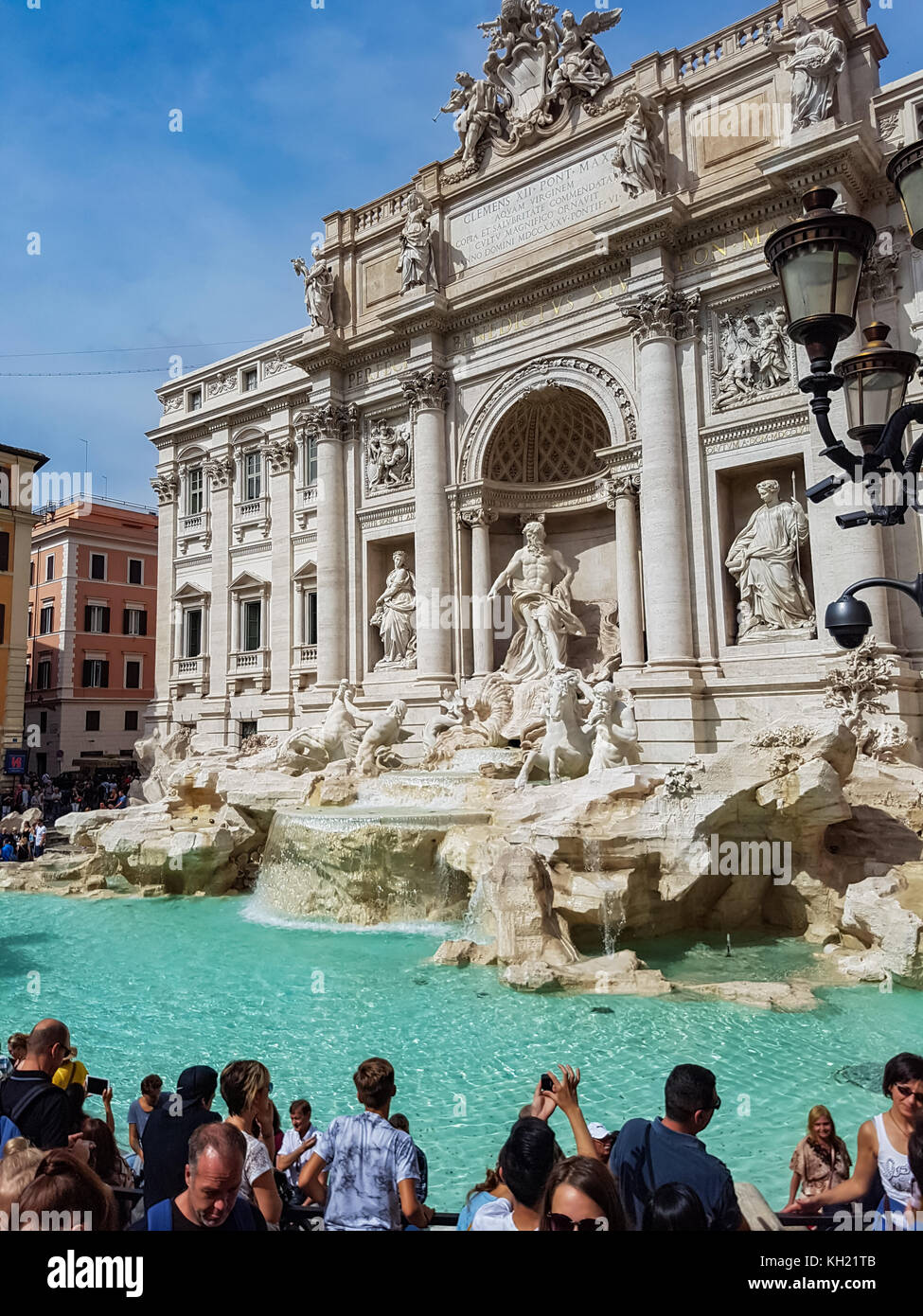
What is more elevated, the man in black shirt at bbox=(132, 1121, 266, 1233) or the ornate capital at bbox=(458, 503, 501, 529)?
the ornate capital at bbox=(458, 503, 501, 529)

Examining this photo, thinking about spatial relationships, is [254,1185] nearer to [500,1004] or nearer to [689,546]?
[500,1004]

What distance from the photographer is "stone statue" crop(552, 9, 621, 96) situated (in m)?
18.6

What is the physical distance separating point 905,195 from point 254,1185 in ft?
16.9

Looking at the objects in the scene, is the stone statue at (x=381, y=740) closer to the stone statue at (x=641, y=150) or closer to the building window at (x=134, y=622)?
the stone statue at (x=641, y=150)

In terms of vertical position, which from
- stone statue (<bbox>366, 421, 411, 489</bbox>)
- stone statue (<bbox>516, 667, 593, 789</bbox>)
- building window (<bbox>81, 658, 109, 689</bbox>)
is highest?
stone statue (<bbox>366, 421, 411, 489</bbox>)

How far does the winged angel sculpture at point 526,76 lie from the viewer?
18.7 meters

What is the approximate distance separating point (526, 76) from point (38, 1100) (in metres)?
22.4

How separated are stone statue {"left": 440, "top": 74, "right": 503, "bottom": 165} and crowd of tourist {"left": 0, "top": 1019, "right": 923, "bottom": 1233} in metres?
21.6

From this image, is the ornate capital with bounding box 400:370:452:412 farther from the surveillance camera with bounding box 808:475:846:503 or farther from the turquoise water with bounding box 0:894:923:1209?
the surveillance camera with bounding box 808:475:846:503

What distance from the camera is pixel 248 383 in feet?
87.9

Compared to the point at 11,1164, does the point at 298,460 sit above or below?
above

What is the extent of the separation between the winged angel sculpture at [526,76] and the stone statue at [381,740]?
44.2 feet

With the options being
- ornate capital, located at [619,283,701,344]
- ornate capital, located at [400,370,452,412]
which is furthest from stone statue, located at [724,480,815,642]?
ornate capital, located at [400,370,452,412]
